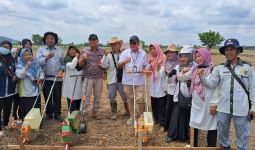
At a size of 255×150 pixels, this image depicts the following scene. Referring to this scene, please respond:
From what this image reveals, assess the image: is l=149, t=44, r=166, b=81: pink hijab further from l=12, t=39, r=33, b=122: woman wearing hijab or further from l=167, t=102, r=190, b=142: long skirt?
l=12, t=39, r=33, b=122: woman wearing hijab

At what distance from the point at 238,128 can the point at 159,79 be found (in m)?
2.38

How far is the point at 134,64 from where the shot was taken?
716cm

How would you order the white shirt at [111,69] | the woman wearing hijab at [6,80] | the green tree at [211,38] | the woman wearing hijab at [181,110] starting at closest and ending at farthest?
the woman wearing hijab at [181,110]
the woman wearing hijab at [6,80]
the white shirt at [111,69]
the green tree at [211,38]

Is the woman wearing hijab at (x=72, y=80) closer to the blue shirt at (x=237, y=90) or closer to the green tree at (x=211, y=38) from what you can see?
the blue shirt at (x=237, y=90)

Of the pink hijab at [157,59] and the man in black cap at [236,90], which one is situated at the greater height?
the pink hijab at [157,59]

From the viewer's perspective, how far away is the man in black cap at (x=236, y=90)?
188 inches

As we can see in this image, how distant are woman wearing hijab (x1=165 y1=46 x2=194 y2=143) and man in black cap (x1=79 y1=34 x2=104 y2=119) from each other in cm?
210

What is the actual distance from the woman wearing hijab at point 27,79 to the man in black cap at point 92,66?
1.08 m

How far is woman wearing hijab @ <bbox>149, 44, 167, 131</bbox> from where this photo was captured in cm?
689

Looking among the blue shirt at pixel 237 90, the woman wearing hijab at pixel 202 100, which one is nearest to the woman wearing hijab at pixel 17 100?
the woman wearing hijab at pixel 202 100

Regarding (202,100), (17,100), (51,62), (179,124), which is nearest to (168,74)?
(179,124)

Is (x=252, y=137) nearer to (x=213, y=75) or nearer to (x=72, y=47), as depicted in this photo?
(x=213, y=75)

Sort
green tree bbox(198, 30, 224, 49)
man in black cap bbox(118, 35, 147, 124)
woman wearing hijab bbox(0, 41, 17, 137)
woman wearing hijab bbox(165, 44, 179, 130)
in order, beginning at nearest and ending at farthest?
woman wearing hijab bbox(0, 41, 17, 137) → woman wearing hijab bbox(165, 44, 179, 130) → man in black cap bbox(118, 35, 147, 124) → green tree bbox(198, 30, 224, 49)

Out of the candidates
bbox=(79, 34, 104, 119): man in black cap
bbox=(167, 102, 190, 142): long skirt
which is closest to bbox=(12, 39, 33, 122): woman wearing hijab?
bbox=(79, 34, 104, 119): man in black cap
